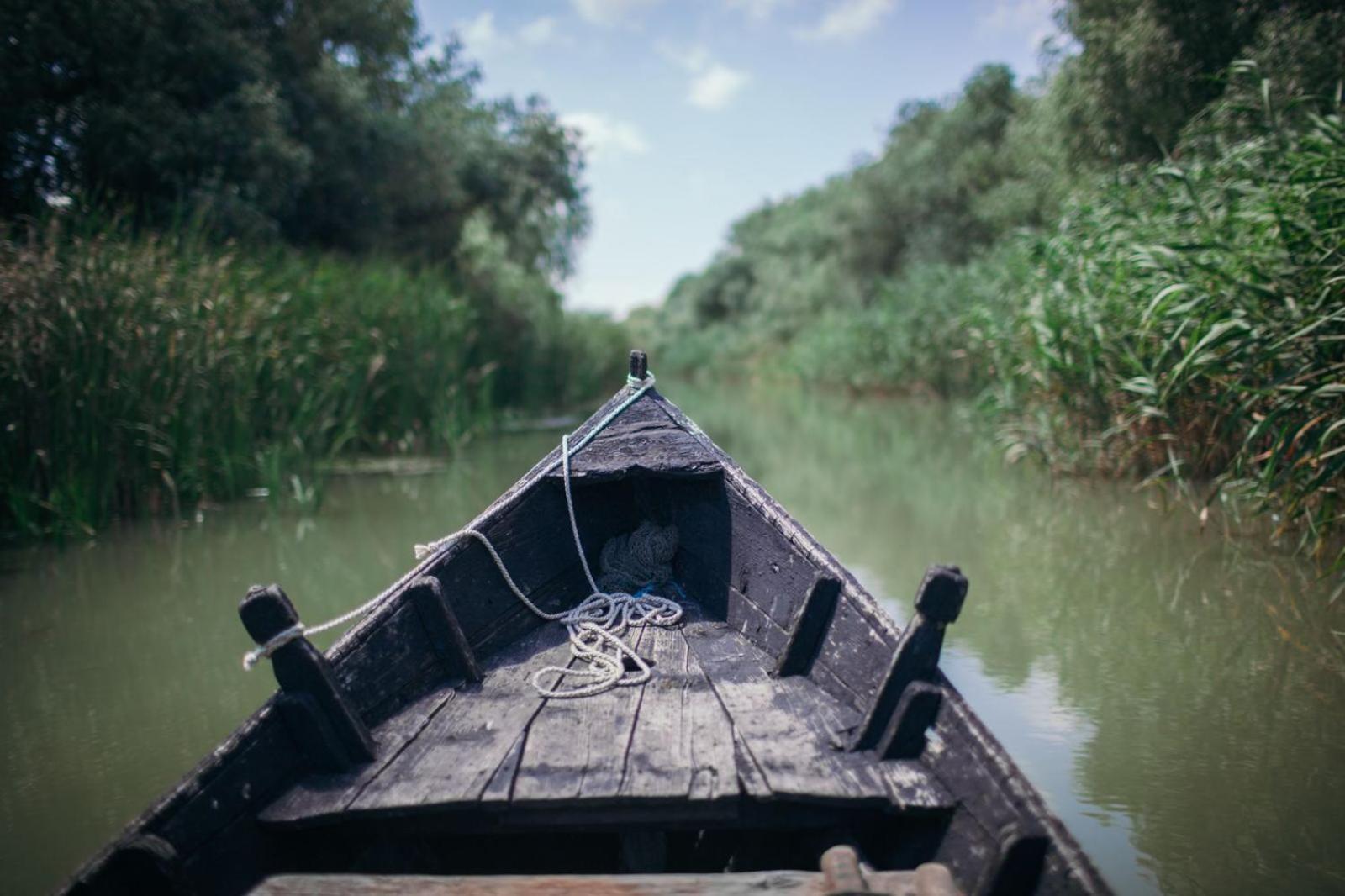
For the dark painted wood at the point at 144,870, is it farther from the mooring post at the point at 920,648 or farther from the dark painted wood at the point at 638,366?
the dark painted wood at the point at 638,366

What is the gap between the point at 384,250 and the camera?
13.5m

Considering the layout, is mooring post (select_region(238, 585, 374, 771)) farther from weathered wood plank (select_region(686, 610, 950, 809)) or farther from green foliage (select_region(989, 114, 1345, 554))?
green foliage (select_region(989, 114, 1345, 554))

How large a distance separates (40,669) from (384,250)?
1064 centimetres

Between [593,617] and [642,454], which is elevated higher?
[642,454]

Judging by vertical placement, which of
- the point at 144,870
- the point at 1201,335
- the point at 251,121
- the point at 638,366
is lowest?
the point at 144,870

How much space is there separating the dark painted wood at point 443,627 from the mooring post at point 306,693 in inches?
16.7

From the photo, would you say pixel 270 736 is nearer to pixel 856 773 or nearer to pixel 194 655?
pixel 856 773

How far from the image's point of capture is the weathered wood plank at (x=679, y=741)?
71.7 inches

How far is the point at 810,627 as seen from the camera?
242cm

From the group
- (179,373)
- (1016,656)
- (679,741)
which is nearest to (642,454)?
(679,741)

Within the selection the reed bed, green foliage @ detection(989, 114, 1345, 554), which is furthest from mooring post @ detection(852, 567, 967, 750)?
green foliage @ detection(989, 114, 1345, 554)

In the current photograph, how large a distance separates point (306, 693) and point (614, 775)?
0.65 meters

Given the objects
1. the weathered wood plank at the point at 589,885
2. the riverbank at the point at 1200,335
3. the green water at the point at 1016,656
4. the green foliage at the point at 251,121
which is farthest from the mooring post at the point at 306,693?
the green foliage at the point at 251,121

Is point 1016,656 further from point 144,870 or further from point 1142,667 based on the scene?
point 144,870
